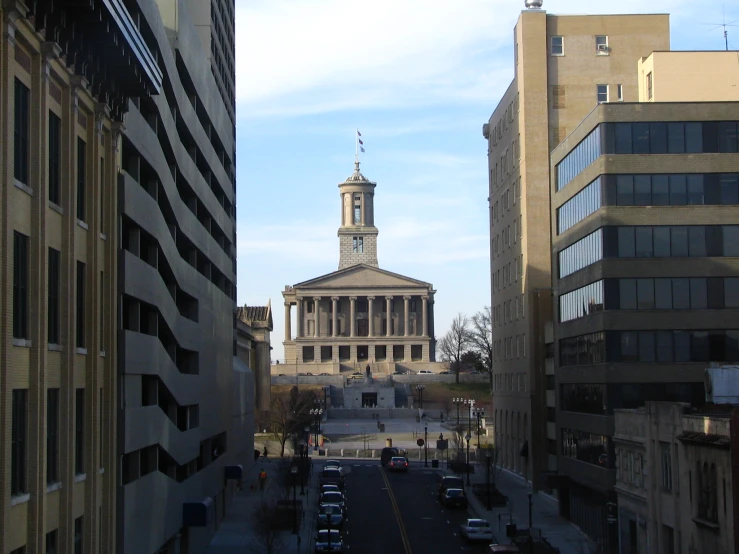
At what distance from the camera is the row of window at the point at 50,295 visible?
872 inches

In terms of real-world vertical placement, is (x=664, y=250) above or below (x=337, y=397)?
above

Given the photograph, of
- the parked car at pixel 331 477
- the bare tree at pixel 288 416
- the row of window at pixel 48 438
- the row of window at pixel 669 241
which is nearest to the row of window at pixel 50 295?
the row of window at pixel 48 438

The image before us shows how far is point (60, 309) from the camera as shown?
994 inches

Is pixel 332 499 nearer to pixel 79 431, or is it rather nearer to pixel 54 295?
pixel 79 431

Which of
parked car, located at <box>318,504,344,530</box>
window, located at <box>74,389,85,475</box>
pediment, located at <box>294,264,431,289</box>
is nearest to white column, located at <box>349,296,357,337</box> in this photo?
pediment, located at <box>294,264,431,289</box>

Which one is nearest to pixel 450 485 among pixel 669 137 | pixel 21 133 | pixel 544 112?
pixel 544 112

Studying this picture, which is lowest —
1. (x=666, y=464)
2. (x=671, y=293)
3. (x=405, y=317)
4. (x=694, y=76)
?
(x=666, y=464)

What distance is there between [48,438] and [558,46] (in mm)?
53591

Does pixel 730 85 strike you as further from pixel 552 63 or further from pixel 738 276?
pixel 552 63

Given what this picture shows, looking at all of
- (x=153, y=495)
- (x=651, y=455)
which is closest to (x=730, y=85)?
(x=651, y=455)

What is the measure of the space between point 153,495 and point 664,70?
34351 millimetres

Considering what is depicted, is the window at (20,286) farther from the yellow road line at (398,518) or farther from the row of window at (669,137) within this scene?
the row of window at (669,137)

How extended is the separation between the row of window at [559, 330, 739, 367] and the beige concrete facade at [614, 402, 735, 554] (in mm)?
3225

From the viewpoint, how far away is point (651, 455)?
42.9 m
